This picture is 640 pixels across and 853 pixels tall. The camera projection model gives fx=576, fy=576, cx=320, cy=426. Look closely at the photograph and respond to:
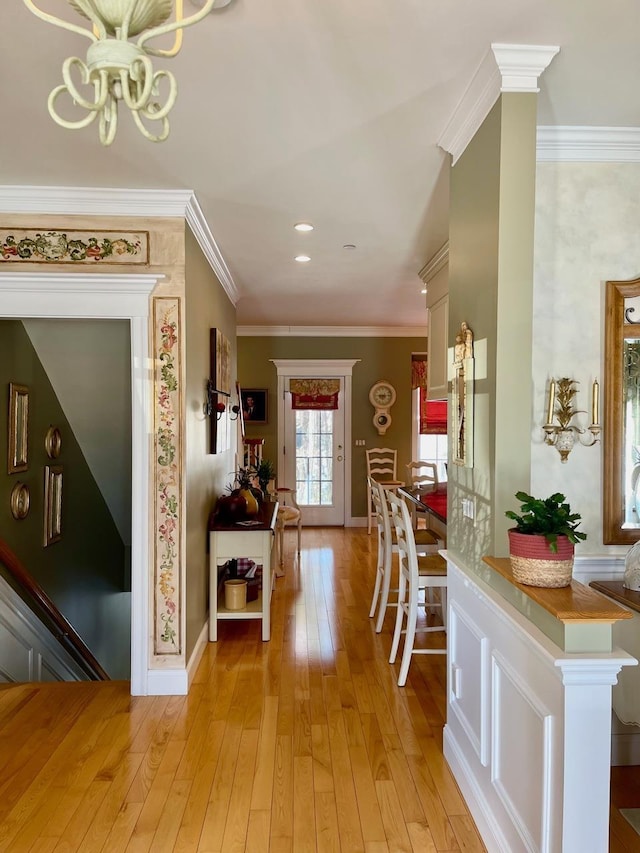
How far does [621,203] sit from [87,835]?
3.23 m

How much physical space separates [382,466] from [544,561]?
6.34 m

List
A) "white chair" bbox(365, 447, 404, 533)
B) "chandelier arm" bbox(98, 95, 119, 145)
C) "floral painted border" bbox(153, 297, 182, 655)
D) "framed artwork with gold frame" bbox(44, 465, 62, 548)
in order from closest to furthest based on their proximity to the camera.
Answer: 1. "chandelier arm" bbox(98, 95, 119, 145)
2. "floral painted border" bbox(153, 297, 182, 655)
3. "framed artwork with gold frame" bbox(44, 465, 62, 548)
4. "white chair" bbox(365, 447, 404, 533)

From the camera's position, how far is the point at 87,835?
82.0 inches

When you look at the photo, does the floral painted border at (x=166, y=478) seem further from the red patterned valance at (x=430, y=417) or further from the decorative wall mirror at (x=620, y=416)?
the red patterned valance at (x=430, y=417)

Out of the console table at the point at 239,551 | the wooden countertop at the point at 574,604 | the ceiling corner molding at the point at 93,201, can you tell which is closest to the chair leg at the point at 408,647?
the console table at the point at 239,551

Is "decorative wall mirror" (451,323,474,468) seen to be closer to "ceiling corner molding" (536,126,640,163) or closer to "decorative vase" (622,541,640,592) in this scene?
"decorative vase" (622,541,640,592)

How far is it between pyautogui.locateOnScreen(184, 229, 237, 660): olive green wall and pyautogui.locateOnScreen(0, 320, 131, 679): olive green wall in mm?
1047

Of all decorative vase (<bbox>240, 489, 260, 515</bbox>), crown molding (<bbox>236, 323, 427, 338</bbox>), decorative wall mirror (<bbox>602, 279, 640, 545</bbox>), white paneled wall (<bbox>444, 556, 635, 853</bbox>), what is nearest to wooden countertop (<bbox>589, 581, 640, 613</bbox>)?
decorative wall mirror (<bbox>602, 279, 640, 545</bbox>)

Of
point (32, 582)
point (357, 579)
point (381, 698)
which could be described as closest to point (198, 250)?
point (32, 582)

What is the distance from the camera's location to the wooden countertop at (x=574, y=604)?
4.74 ft

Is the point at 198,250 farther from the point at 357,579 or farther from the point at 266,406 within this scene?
the point at 266,406

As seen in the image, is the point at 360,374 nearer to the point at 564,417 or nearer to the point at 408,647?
the point at 408,647

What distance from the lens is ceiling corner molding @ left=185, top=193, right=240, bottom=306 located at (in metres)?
3.25

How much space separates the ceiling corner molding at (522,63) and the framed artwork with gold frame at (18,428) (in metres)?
3.49
